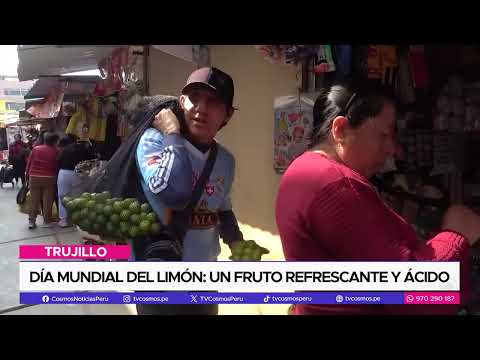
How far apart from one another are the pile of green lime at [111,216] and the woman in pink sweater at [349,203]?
1.91 feet

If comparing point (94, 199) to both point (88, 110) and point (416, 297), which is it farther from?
point (416, 297)

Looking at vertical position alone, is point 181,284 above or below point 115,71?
below

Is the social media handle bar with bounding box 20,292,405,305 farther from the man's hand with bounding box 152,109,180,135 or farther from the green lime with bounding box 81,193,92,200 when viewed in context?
the man's hand with bounding box 152,109,180,135

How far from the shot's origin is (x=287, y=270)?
1.62 m

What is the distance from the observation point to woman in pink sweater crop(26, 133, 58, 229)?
6.09 feet

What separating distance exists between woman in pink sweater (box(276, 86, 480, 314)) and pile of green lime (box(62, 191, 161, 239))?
1.91ft

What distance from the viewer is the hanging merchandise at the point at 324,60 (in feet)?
6.11

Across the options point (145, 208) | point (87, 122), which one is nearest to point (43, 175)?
point (87, 122)

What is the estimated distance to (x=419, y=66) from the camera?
2205 millimetres

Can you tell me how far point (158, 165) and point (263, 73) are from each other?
79cm

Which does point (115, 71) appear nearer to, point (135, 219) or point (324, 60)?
point (135, 219)

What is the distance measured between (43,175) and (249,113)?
103cm

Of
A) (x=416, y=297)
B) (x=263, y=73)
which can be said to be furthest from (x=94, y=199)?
(x=416, y=297)

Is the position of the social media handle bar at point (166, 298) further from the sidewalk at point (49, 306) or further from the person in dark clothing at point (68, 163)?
the person in dark clothing at point (68, 163)
